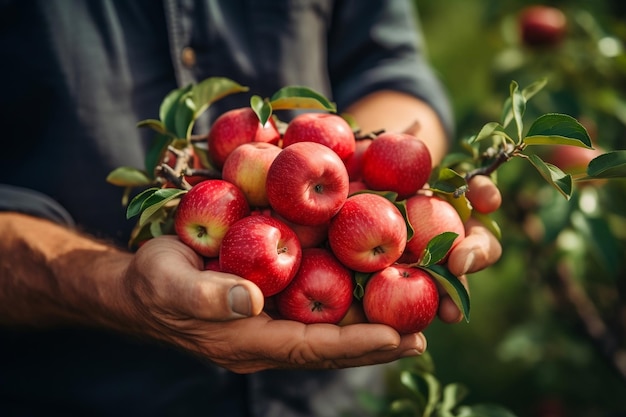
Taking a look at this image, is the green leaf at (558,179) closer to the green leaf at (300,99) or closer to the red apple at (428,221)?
the red apple at (428,221)

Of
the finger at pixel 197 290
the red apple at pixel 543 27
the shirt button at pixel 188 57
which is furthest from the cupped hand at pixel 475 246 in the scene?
the red apple at pixel 543 27

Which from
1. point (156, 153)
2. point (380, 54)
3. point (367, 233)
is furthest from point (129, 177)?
point (380, 54)

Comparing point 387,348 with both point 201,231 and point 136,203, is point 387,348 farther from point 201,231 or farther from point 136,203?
point 136,203

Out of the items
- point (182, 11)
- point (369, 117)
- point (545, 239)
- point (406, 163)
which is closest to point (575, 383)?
point (545, 239)

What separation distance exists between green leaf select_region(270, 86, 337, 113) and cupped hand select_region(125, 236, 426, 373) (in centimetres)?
33

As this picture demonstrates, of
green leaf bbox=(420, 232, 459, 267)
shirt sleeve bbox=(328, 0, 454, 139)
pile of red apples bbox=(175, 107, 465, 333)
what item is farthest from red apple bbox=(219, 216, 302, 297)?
shirt sleeve bbox=(328, 0, 454, 139)

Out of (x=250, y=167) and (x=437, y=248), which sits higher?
(x=250, y=167)

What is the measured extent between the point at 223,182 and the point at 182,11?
60cm

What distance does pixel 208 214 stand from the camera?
1014mm

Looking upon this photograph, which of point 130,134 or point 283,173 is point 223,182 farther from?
point 130,134

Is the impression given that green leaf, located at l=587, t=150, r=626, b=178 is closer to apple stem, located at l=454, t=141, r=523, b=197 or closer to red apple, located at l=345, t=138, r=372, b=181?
apple stem, located at l=454, t=141, r=523, b=197

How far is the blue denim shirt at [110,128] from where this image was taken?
4.52 ft

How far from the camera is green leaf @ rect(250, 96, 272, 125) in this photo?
1085 mm

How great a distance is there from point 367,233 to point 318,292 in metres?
0.13
